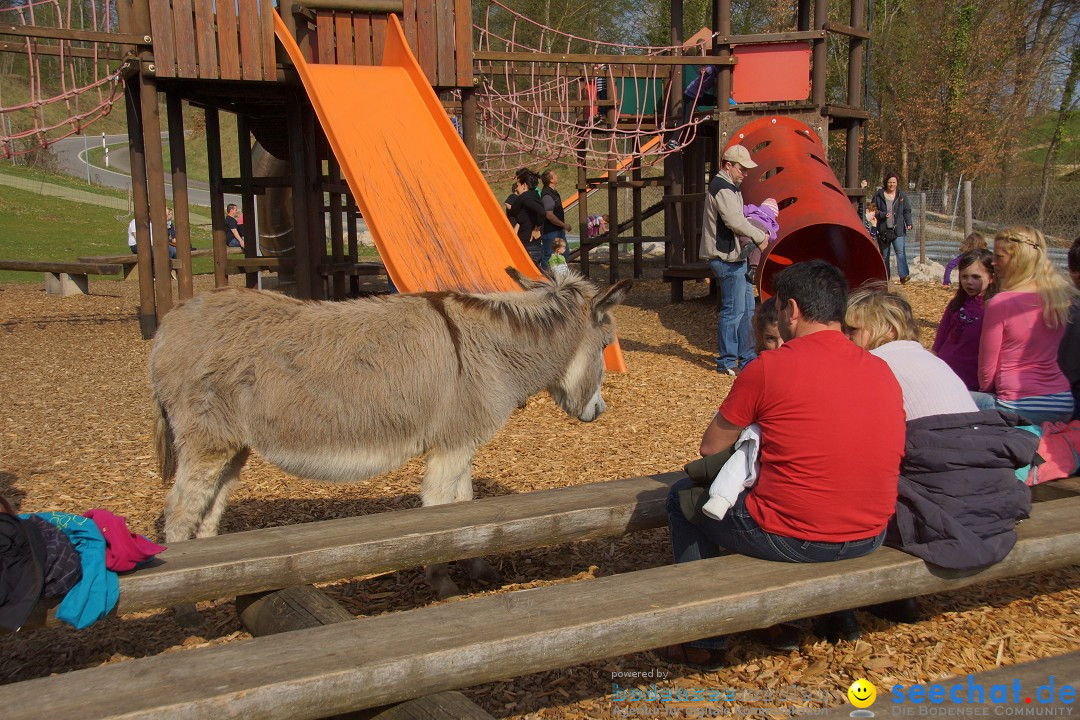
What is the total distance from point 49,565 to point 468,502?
5.63ft

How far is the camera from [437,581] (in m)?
4.10

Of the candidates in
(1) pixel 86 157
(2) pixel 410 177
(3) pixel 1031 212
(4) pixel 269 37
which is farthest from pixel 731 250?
(1) pixel 86 157

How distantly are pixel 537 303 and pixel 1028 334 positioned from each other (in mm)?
2565

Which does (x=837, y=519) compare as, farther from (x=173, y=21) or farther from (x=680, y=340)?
(x=173, y=21)

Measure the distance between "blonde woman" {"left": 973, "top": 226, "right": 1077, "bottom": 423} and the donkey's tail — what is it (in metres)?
4.20

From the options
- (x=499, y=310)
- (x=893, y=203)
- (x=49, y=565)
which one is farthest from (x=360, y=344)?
(x=893, y=203)

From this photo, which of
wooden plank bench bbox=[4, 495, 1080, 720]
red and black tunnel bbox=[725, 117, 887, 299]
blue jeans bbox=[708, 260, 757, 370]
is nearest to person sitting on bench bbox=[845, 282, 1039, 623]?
wooden plank bench bbox=[4, 495, 1080, 720]

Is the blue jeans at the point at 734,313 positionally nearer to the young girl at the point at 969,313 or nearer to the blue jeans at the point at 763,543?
the young girl at the point at 969,313

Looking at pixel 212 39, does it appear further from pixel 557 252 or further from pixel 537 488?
pixel 557 252

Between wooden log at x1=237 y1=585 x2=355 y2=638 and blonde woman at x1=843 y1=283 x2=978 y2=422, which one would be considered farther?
blonde woman at x1=843 y1=283 x2=978 y2=422

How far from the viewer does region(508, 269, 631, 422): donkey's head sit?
14.8 feet

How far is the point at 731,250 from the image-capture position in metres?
8.34

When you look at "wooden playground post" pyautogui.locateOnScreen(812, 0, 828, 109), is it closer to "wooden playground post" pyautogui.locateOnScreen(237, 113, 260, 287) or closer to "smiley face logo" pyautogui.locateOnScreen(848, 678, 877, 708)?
"wooden playground post" pyautogui.locateOnScreen(237, 113, 260, 287)

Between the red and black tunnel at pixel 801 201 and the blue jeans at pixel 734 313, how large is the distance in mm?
213
